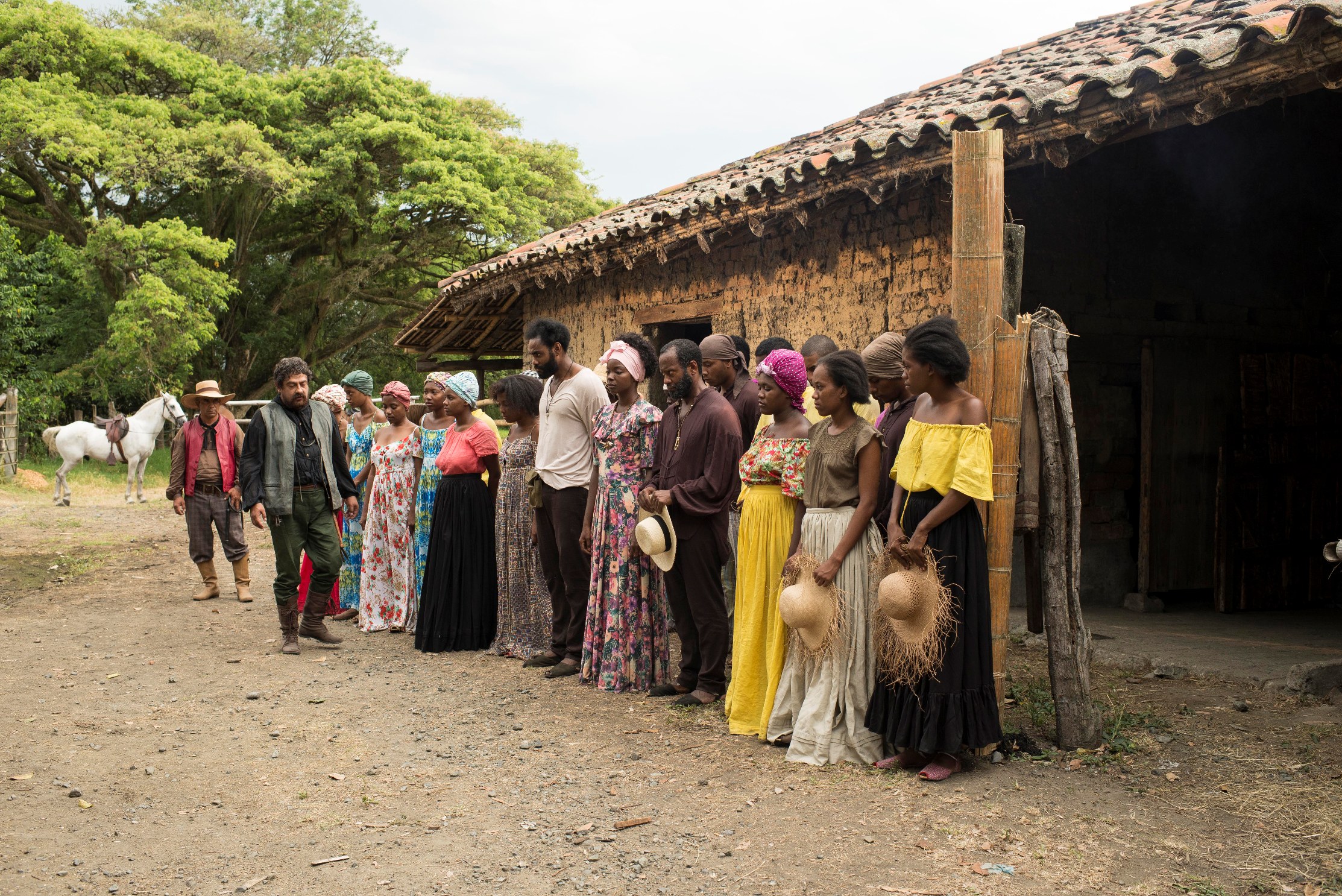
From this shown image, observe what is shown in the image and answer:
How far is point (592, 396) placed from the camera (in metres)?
5.81

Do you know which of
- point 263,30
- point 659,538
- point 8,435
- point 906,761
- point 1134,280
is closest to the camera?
point 906,761

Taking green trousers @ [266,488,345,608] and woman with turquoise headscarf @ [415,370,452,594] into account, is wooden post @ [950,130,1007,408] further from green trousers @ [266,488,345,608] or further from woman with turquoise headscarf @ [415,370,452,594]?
green trousers @ [266,488,345,608]

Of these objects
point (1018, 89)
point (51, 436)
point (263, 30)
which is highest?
point (263, 30)

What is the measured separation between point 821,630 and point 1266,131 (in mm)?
5777

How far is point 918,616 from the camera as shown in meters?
3.91

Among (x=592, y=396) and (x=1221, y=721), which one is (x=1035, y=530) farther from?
(x=592, y=396)

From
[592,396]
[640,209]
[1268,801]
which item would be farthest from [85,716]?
[640,209]

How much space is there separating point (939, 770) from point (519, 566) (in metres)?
3.15

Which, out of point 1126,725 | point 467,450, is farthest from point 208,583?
point 1126,725

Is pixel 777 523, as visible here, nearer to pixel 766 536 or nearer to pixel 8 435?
pixel 766 536

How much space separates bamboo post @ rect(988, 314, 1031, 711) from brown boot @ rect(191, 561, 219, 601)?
22.5 ft

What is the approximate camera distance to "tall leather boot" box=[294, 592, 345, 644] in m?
6.68

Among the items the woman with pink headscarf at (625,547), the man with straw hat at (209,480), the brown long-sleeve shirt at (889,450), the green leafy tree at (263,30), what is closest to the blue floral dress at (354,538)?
the man with straw hat at (209,480)

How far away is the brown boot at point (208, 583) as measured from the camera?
342 inches
